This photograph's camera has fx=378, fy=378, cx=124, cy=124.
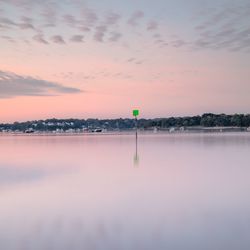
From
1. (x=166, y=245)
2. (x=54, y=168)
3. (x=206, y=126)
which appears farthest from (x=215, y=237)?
(x=206, y=126)

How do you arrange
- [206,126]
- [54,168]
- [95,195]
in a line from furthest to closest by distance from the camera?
1. [206,126]
2. [54,168]
3. [95,195]

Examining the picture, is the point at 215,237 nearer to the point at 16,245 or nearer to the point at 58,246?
the point at 58,246

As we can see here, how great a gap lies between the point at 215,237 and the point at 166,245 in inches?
32.2

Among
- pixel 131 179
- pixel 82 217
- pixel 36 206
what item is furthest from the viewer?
pixel 131 179

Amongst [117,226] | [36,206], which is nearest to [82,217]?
[117,226]

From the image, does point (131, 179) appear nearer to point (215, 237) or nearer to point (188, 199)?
point (188, 199)

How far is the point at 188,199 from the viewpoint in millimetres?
8430

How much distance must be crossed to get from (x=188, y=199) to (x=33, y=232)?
12.2 ft

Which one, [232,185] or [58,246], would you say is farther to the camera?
[232,185]

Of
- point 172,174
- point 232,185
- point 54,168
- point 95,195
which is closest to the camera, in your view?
point 95,195

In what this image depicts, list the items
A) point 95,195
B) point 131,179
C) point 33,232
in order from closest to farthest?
point 33,232, point 95,195, point 131,179

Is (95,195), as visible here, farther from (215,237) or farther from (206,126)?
(206,126)

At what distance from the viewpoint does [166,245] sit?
529 cm

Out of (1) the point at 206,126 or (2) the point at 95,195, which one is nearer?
(2) the point at 95,195
